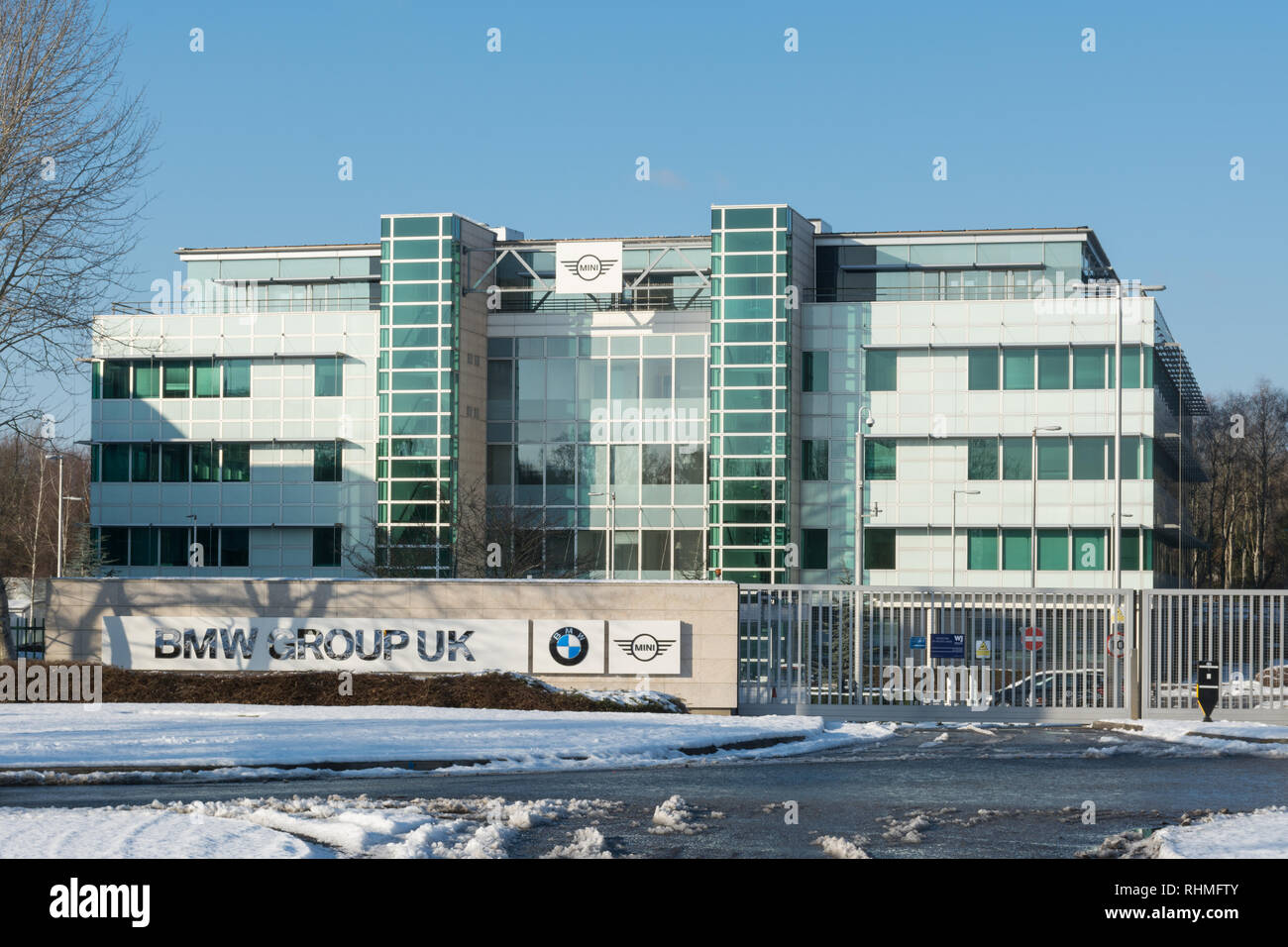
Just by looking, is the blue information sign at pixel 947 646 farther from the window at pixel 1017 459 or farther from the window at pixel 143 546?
the window at pixel 143 546

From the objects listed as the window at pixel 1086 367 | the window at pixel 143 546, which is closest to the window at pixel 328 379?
the window at pixel 143 546

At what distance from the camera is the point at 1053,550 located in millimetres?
58344

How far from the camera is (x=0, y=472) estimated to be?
9106 cm

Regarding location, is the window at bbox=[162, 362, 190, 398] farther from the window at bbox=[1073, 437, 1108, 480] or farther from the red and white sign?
the red and white sign

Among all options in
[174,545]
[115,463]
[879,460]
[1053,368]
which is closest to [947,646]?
[879,460]

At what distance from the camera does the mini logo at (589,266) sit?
6134cm

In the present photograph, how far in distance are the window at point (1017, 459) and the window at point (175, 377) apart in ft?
115

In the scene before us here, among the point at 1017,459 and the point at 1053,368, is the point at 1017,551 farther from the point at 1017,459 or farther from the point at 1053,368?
the point at 1053,368

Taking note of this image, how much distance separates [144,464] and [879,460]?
31.8m

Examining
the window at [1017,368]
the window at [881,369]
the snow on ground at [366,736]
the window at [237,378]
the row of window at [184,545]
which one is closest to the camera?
the snow on ground at [366,736]

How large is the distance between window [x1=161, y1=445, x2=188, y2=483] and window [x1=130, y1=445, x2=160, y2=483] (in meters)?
0.30

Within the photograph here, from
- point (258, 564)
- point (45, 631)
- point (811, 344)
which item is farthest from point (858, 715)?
point (258, 564)

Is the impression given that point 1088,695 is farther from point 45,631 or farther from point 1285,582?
point 1285,582

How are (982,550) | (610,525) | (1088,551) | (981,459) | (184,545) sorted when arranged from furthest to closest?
(184,545) → (610,525) → (981,459) → (982,550) → (1088,551)
